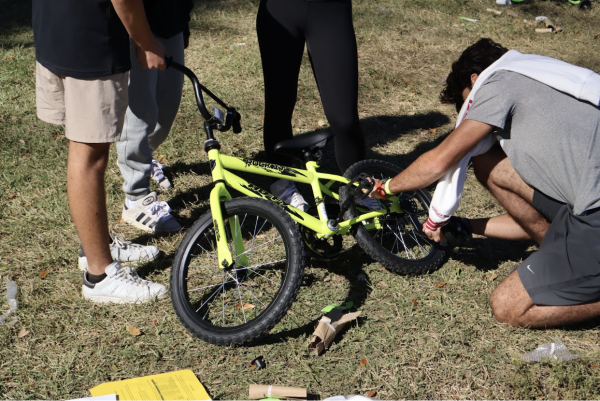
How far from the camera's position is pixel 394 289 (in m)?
3.33

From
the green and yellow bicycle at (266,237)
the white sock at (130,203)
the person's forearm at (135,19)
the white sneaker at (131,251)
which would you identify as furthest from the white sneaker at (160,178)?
the person's forearm at (135,19)

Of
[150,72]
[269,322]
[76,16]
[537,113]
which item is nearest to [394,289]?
[269,322]

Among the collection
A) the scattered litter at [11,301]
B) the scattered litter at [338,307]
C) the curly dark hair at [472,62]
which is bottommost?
the scattered litter at [11,301]

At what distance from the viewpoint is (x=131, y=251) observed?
11.4 ft

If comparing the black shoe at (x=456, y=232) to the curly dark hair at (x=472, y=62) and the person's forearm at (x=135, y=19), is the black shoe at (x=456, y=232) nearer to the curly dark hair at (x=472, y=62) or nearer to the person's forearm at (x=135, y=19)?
the curly dark hair at (x=472, y=62)

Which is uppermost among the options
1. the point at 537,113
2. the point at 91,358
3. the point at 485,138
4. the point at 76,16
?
the point at 76,16

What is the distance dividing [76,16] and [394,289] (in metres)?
2.19

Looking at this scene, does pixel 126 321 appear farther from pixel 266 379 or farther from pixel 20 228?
pixel 20 228

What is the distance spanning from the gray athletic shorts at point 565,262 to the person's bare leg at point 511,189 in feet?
0.50

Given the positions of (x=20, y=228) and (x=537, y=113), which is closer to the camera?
(x=537, y=113)

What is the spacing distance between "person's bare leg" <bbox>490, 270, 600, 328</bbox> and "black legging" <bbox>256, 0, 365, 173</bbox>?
4.14 ft

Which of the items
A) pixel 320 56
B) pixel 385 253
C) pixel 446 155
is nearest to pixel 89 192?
pixel 320 56

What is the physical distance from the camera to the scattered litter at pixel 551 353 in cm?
287

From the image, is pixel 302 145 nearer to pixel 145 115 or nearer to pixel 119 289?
pixel 145 115
